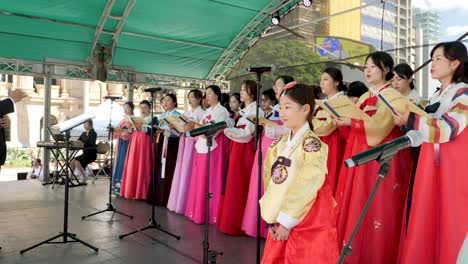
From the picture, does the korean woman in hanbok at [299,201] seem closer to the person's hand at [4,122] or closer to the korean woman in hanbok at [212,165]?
the korean woman in hanbok at [212,165]

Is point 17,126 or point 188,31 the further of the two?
point 17,126

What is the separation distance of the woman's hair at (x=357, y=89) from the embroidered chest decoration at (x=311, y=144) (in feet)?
5.43

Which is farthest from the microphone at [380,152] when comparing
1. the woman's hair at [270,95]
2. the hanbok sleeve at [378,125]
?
the woman's hair at [270,95]

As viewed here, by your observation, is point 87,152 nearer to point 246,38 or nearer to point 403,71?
point 246,38

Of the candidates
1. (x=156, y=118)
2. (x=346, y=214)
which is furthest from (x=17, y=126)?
(x=346, y=214)

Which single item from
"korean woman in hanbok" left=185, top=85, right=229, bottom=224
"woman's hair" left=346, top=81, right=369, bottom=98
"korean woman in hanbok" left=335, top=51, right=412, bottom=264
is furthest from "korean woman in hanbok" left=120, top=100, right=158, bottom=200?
"korean woman in hanbok" left=335, top=51, right=412, bottom=264

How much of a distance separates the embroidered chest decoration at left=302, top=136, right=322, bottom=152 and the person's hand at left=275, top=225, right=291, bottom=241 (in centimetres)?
35

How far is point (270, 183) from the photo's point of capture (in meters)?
1.81

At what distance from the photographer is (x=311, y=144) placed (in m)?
1.76

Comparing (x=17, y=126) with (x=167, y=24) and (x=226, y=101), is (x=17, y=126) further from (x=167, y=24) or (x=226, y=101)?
(x=226, y=101)

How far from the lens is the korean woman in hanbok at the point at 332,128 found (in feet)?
9.68

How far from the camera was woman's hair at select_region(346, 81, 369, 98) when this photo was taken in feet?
10.7

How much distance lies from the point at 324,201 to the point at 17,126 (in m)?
20.9

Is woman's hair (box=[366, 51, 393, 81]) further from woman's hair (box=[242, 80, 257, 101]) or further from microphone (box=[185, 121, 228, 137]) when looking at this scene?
woman's hair (box=[242, 80, 257, 101])
